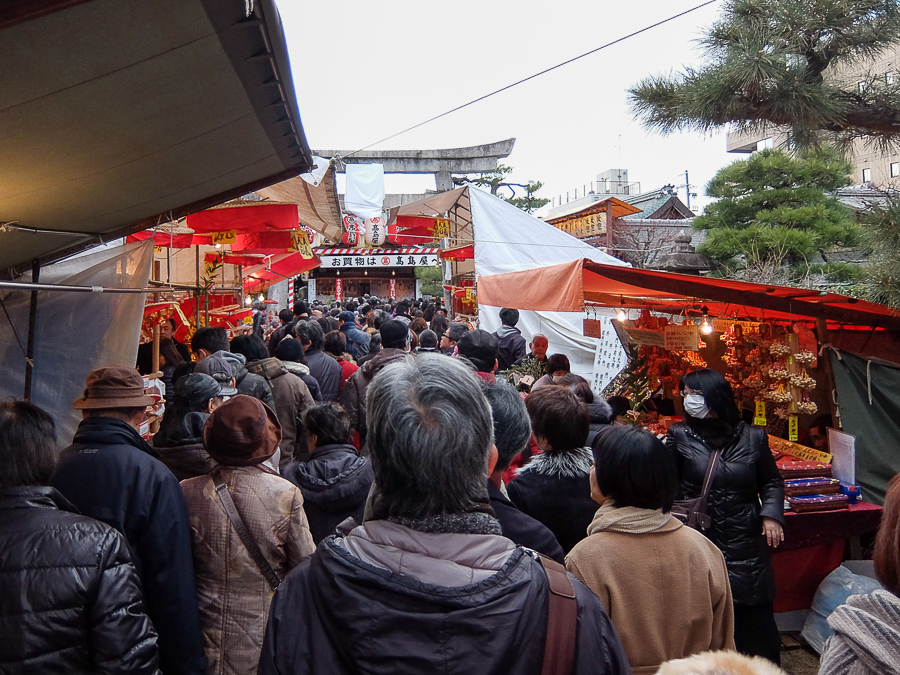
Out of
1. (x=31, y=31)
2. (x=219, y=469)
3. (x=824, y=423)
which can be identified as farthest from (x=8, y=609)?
(x=824, y=423)

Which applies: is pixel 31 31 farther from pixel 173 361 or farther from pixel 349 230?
pixel 349 230

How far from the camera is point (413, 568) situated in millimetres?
1116

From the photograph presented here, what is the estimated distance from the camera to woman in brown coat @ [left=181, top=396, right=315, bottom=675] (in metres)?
2.21

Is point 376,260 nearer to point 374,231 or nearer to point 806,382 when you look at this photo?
point 374,231

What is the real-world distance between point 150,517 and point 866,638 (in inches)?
83.9

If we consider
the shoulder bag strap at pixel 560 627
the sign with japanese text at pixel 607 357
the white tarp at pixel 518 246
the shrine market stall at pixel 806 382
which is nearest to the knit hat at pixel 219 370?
the shrine market stall at pixel 806 382

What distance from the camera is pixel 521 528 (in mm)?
1896

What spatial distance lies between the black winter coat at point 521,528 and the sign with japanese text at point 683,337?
3883 mm

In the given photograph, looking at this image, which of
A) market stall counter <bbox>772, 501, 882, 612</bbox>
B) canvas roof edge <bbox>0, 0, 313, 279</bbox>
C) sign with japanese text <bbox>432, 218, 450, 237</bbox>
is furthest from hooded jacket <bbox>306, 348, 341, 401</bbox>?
sign with japanese text <bbox>432, 218, 450, 237</bbox>

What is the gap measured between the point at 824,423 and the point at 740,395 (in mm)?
668

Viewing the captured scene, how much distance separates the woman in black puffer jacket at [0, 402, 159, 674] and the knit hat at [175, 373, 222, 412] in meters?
1.33

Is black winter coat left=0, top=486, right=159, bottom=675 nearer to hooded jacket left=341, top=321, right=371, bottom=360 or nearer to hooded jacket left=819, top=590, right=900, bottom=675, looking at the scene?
hooded jacket left=819, top=590, right=900, bottom=675

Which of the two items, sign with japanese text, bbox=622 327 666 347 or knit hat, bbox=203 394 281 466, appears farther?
sign with japanese text, bbox=622 327 666 347

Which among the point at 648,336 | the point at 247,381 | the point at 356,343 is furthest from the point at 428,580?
the point at 356,343
